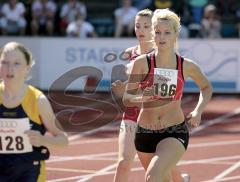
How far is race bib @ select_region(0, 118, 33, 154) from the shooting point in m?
5.23

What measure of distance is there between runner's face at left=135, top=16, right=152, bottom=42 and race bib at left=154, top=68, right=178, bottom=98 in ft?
3.88

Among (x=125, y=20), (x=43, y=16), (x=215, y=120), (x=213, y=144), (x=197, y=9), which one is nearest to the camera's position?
(x=213, y=144)

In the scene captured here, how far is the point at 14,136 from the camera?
17.4 ft

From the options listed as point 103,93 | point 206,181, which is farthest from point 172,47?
point 103,93

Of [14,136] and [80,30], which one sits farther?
[80,30]

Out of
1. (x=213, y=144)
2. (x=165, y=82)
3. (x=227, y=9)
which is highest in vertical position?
(x=165, y=82)

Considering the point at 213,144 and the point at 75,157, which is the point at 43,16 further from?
the point at 75,157

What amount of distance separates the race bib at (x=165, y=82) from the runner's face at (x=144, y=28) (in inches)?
46.6

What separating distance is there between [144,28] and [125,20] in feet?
40.2

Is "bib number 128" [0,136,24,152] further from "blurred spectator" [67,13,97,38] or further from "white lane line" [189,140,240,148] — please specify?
"blurred spectator" [67,13,97,38]

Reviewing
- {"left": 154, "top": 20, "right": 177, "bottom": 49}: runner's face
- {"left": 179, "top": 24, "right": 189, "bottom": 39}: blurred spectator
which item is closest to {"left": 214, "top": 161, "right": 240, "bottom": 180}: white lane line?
{"left": 154, "top": 20, "right": 177, "bottom": 49}: runner's face

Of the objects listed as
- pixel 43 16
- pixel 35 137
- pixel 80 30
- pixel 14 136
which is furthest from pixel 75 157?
pixel 43 16

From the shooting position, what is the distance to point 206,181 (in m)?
A: 9.48

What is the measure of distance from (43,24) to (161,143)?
14.7m
